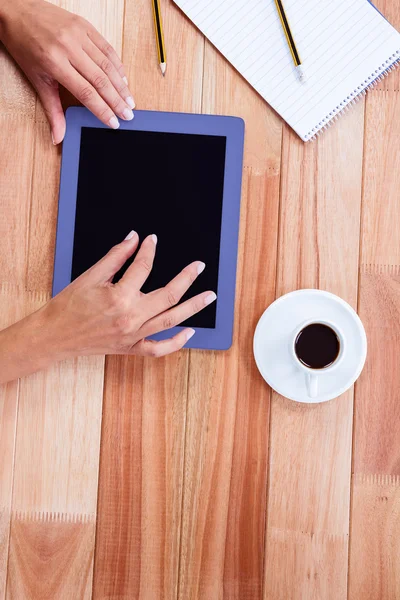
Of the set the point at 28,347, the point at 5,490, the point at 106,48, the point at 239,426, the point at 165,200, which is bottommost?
the point at 5,490

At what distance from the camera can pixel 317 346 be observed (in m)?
0.88

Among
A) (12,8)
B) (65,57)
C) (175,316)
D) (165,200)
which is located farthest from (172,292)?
(12,8)

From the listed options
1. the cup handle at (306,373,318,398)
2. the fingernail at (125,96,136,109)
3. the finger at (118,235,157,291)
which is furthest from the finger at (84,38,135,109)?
the cup handle at (306,373,318,398)

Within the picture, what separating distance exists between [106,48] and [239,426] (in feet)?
2.00

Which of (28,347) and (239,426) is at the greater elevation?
(28,347)

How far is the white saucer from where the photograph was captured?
0.91m

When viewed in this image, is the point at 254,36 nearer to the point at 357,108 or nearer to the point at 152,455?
the point at 357,108

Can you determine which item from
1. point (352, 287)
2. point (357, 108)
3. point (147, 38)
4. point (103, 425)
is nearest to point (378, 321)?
point (352, 287)

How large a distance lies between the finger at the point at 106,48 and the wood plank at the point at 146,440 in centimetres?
3

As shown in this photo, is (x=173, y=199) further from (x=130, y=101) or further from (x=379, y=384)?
(x=379, y=384)

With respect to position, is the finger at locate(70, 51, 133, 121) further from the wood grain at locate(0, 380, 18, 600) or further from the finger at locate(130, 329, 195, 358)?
the wood grain at locate(0, 380, 18, 600)

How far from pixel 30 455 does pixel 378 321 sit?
583 mm

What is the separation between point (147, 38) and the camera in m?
0.96

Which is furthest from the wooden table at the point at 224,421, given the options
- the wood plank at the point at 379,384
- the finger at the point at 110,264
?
the finger at the point at 110,264
